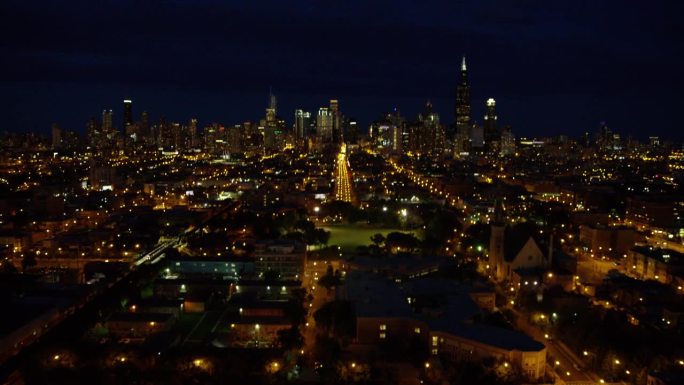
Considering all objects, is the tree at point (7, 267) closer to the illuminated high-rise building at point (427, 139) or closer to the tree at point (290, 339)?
the tree at point (290, 339)

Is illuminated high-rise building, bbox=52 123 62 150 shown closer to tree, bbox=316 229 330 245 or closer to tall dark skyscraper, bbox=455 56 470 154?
tall dark skyscraper, bbox=455 56 470 154

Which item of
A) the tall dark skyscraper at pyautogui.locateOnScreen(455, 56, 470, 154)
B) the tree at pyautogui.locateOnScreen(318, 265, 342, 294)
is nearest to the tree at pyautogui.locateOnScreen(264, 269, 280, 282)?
the tree at pyautogui.locateOnScreen(318, 265, 342, 294)

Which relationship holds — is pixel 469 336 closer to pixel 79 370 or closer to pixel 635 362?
pixel 635 362

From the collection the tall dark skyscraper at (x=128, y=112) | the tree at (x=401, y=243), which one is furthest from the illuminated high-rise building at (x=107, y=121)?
the tree at (x=401, y=243)

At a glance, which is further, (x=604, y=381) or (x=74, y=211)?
(x=74, y=211)

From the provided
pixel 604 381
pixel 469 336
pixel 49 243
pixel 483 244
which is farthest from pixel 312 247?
pixel 604 381

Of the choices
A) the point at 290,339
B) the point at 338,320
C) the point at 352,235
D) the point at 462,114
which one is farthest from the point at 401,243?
the point at 462,114
